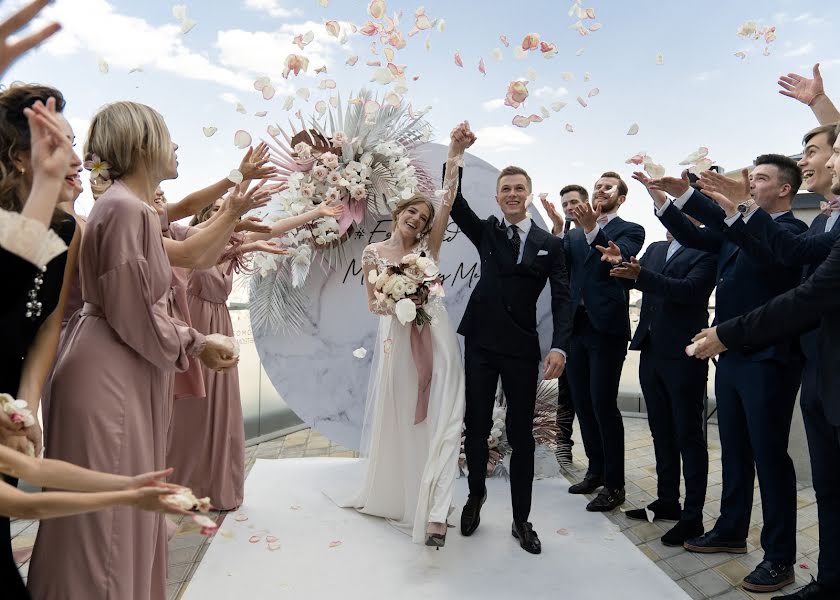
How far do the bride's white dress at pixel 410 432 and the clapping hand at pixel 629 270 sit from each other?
93 centimetres

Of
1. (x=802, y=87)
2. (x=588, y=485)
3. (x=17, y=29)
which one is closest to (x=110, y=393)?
(x=17, y=29)

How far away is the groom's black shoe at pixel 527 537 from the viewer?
2.84m

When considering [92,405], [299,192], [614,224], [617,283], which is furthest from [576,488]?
Answer: [92,405]

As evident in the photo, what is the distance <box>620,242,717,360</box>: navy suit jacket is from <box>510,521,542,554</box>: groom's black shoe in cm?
114

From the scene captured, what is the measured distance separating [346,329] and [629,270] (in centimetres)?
189

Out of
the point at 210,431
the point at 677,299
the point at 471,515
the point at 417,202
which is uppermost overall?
the point at 417,202

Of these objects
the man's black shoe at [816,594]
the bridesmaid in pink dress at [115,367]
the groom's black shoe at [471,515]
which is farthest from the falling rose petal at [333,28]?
the man's black shoe at [816,594]

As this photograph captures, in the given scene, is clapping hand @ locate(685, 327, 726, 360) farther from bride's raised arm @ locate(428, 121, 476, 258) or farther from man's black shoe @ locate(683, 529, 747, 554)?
bride's raised arm @ locate(428, 121, 476, 258)

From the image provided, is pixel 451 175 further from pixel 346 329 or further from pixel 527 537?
pixel 527 537

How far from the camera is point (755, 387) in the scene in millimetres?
2555

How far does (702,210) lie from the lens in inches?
108

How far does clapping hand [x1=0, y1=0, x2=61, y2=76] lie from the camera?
1262 mm

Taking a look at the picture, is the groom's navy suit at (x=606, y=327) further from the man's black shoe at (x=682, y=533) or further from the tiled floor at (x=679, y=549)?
the man's black shoe at (x=682, y=533)

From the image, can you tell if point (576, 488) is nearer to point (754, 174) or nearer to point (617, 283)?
point (617, 283)
